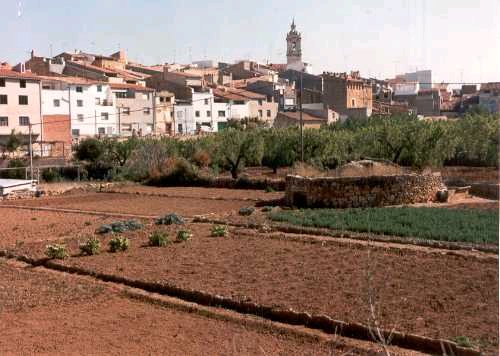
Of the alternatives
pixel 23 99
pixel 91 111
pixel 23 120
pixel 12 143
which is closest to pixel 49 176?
pixel 12 143

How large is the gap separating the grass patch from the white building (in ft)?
139

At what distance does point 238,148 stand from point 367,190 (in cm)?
1744

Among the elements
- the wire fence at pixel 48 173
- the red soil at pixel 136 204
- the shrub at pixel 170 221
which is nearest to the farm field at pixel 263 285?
the shrub at pixel 170 221

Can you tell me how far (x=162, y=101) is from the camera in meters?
72.8

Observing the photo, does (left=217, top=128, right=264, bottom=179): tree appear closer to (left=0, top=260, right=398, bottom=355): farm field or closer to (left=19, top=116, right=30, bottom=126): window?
(left=19, top=116, right=30, bottom=126): window

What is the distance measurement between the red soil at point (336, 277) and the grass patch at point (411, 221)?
2.09 metres

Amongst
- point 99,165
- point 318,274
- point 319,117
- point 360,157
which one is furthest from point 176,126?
point 318,274

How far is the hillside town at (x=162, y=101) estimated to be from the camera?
186ft

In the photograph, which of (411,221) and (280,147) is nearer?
(411,221)

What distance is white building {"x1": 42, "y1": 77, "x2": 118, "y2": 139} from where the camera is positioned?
60906 millimetres

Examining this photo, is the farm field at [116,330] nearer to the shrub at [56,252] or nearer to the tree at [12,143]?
the shrub at [56,252]

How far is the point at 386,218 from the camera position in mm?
19922

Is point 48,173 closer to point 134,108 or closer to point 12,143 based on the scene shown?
point 12,143

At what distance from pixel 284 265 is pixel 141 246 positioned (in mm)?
4972
